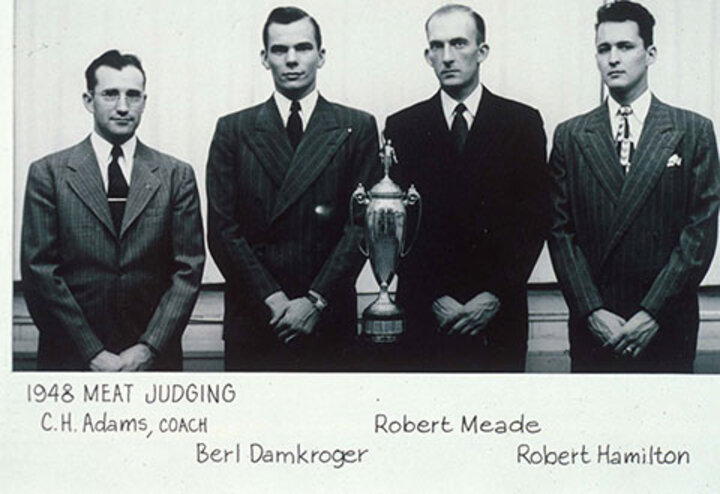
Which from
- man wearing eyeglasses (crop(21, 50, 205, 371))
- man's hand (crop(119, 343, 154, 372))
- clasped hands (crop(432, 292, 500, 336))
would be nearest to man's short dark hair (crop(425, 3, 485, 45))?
clasped hands (crop(432, 292, 500, 336))

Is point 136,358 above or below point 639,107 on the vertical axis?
below

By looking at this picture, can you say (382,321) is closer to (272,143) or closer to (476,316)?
(476,316)

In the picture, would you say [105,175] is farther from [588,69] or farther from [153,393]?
[588,69]

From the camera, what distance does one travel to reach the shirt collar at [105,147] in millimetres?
2219

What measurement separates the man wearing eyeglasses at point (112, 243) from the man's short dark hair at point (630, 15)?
1.02 meters

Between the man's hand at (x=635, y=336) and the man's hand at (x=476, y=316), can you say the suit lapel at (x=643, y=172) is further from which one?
the man's hand at (x=476, y=316)

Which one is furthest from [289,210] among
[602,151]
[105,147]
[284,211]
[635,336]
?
[635,336]

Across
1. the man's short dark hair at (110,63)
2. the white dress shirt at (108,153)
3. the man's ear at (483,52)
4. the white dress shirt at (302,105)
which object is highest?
the man's ear at (483,52)

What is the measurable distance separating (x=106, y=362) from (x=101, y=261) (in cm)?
23

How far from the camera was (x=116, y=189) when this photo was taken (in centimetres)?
221

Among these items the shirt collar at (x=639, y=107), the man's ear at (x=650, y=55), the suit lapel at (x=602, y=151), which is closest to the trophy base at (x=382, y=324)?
the suit lapel at (x=602, y=151)

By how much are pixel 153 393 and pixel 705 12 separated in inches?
60.1

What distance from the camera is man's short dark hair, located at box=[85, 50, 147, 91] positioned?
2.21 meters

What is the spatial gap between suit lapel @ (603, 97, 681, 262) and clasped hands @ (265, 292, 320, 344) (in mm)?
679
